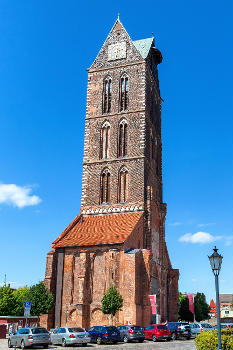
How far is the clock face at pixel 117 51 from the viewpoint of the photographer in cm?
5025

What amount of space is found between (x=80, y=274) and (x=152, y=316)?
7.80 metres

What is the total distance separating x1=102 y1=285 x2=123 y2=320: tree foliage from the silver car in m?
7.44

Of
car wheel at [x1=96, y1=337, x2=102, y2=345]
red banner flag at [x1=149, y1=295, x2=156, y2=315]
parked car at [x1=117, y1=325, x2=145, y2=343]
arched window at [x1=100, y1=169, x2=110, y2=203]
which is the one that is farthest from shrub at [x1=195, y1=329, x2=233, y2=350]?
arched window at [x1=100, y1=169, x2=110, y2=203]

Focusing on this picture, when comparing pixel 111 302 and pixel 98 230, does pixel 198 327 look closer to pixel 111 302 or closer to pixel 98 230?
pixel 111 302

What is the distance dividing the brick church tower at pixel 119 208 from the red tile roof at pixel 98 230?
0.11 m

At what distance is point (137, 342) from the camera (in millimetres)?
28844

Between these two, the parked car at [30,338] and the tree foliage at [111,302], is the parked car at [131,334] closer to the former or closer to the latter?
the tree foliage at [111,302]

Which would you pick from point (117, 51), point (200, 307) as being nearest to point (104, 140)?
point (117, 51)

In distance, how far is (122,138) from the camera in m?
46.9

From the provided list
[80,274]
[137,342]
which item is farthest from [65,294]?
[137,342]

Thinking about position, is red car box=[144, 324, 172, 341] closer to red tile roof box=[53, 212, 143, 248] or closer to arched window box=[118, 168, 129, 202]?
red tile roof box=[53, 212, 143, 248]

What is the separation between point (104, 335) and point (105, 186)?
2131 centimetres

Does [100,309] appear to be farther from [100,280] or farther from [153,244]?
[153,244]

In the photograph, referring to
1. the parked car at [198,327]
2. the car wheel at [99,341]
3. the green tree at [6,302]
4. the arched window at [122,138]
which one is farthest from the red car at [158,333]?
the green tree at [6,302]
